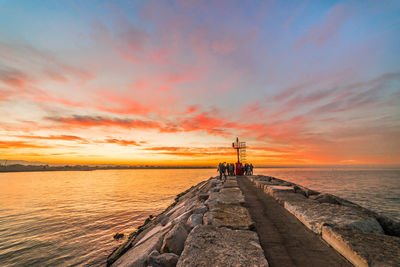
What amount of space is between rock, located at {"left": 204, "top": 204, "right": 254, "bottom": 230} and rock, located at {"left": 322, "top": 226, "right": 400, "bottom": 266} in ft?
4.14

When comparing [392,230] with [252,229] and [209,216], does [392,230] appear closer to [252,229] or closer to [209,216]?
[252,229]

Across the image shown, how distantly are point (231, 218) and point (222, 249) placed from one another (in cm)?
132

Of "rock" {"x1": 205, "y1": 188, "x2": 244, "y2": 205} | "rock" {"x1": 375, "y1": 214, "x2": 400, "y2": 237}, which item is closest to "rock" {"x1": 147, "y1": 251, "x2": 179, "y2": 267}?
"rock" {"x1": 205, "y1": 188, "x2": 244, "y2": 205}

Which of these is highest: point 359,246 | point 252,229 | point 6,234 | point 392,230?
point 359,246

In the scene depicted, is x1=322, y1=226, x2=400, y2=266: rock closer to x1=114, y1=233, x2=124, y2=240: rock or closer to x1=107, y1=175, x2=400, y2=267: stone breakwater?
x1=107, y1=175, x2=400, y2=267: stone breakwater

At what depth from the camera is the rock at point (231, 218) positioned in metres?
3.20

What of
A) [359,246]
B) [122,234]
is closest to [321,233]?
[359,246]

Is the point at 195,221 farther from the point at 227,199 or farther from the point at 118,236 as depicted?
the point at 118,236

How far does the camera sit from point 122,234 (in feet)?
27.6

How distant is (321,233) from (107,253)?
7.53m

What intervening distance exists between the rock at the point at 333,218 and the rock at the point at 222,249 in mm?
1386

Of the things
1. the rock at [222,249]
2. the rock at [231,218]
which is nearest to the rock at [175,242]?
the rock at [231,218]

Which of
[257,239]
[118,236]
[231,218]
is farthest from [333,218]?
[118,236]

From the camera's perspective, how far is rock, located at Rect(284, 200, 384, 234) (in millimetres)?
2889
